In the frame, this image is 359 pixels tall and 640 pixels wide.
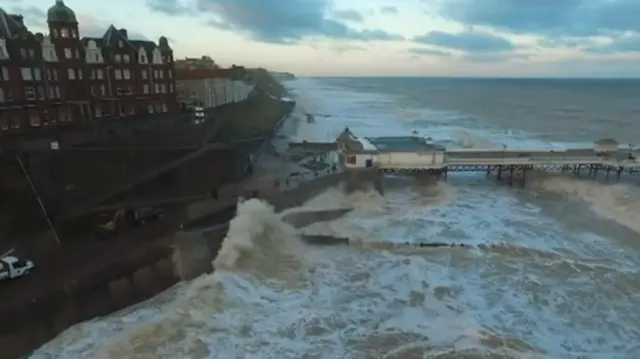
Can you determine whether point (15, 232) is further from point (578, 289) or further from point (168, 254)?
point (578, 289)

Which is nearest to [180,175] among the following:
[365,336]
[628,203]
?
[365,336]

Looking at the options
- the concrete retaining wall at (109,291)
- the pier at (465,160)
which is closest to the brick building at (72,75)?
the concrete retaining wall at (109,291)

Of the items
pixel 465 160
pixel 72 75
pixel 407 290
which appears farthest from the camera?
pixel 72 75

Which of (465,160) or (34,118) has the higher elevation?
(34,118)

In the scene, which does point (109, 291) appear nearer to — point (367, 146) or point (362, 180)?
point (362, 180)

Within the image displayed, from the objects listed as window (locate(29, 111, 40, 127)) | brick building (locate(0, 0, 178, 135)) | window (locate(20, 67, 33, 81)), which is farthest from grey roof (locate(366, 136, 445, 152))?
window (locate(20, 67, 33, 81))

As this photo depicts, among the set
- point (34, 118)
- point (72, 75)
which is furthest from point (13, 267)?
point (72, 75)
